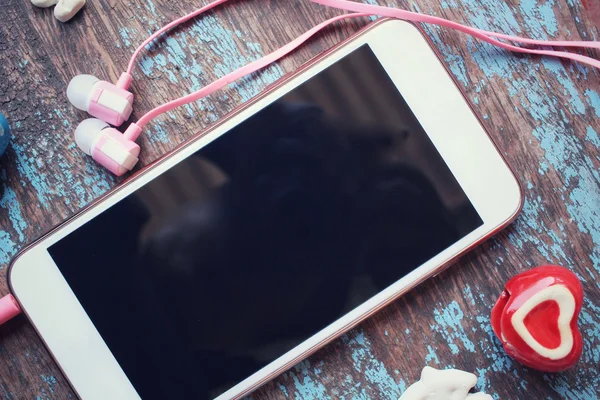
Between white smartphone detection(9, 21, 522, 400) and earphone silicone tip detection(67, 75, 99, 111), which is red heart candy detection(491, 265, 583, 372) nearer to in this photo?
white smartphone detection(9, 21, 522, 400)

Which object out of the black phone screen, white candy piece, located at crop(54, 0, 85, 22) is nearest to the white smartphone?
the black phone screen

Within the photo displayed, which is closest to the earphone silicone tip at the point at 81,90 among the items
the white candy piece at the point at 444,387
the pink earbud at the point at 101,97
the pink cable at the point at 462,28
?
the pink earbud at the point at 101,97

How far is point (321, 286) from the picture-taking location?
364 millimetres

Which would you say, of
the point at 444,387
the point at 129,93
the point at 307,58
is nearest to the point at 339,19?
the point at 307,58

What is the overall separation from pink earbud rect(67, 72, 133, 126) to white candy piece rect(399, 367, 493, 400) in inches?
11.9

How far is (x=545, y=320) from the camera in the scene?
0.34m

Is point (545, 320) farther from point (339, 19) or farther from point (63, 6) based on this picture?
point (63, 6)

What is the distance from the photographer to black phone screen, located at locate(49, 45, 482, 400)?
0.36 metres

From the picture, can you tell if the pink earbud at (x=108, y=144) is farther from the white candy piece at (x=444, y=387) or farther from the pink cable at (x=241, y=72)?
the white candy piece at (x=444, y=387)

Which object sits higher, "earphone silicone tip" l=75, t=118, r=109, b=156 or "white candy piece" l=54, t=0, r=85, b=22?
"white candy piece" l=54, t=0, r=85, b=22

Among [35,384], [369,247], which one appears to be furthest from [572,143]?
[35,384]

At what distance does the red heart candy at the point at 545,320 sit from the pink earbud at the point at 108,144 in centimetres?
30

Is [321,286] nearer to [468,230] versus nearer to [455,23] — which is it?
[468,230]

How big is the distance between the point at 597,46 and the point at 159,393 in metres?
0.42
